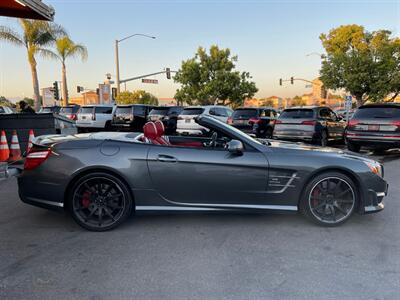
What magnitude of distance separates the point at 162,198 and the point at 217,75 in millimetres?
33693

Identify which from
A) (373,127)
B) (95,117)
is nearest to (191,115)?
(95,117)

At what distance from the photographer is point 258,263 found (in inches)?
131

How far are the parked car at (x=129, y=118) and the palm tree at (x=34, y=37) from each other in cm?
992

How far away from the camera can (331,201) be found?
4.27 m

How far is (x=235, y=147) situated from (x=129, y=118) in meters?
14.6

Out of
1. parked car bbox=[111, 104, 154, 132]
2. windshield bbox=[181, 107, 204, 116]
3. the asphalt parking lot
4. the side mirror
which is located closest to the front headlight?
the asphalt parking lot

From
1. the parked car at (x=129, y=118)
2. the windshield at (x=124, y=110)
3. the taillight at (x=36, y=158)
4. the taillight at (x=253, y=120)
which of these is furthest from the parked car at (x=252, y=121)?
the taillight at (x=36, y=158)

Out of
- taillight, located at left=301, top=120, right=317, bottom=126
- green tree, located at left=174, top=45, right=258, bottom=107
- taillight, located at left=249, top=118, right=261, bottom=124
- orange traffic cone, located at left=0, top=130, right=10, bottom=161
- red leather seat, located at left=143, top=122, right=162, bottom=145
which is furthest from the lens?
green tree, located at left=174, top=45, right=258, bottom=107

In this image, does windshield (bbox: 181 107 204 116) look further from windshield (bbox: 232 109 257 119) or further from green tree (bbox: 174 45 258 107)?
green tree (bbox: 174 45 258 107)

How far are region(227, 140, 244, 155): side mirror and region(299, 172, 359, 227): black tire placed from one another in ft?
3.10

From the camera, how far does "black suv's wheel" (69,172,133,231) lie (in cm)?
415

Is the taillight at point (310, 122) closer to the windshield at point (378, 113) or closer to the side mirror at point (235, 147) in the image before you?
the windshield at point (378, 113)

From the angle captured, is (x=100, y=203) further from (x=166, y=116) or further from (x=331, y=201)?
(x=166, y=116)

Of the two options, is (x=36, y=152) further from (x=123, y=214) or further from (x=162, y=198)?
(x=162, y=198)
